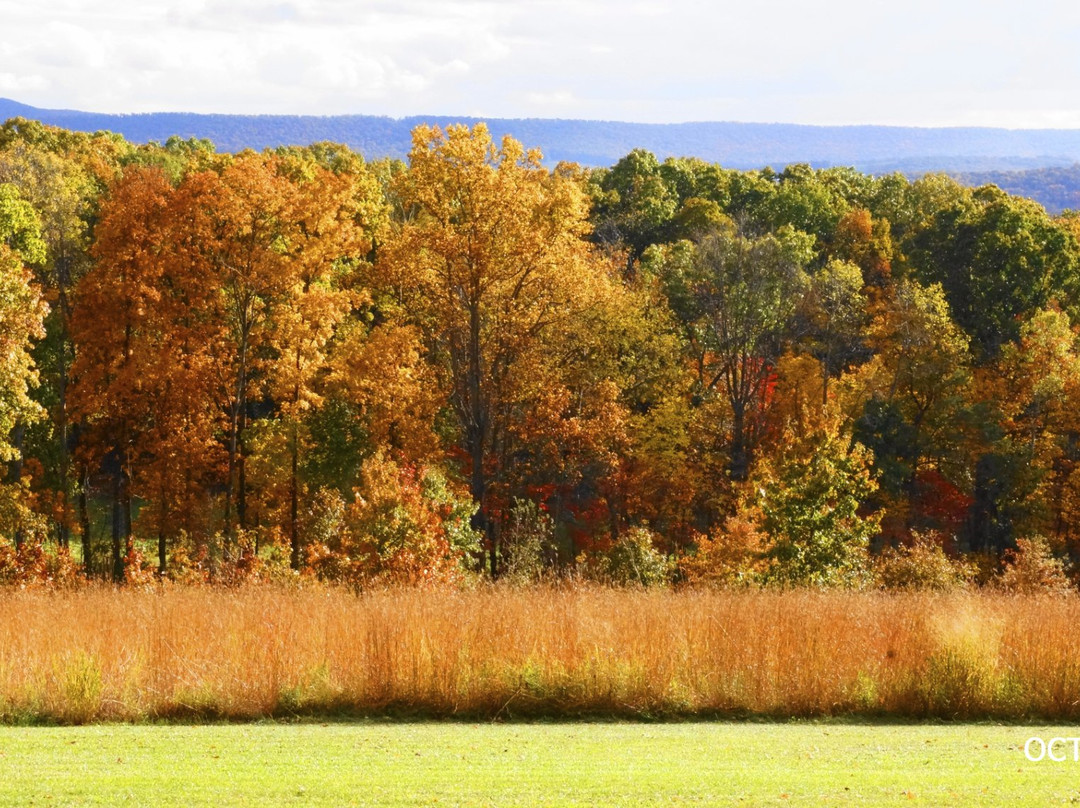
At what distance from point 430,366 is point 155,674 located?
94.7 ft

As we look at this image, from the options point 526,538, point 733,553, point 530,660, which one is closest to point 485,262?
point 526,538

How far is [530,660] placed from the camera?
13.9m

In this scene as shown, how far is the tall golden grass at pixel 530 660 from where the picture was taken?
13266 mm

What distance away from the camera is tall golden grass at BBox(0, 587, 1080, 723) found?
13.3 metres

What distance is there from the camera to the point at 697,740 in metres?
11.6

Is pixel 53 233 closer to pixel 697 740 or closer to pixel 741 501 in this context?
pixel 741 501

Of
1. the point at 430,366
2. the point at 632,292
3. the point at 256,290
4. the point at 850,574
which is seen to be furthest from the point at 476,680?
the point at 632,292

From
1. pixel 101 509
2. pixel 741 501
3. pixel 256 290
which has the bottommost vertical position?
pixel 101 509

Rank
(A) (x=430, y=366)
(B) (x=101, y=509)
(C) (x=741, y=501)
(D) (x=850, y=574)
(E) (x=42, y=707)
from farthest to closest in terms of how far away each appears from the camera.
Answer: (B) (x=101, y=509) < (A) (x=430, y=366) < (C) (x=741, y=501) < (D) (x=850, y=574) < (E) (x=42, y=707)

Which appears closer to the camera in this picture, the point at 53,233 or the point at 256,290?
the point at 256,290

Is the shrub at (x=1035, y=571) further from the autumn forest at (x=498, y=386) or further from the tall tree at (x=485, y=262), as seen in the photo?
the tall tree at (x=485, y=262)

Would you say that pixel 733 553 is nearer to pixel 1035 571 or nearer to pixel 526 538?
pixel 526 538

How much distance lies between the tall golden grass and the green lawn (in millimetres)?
1033

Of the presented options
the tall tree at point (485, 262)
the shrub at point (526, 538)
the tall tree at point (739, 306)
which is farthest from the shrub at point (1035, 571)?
the tall tree at point (485, 262)
